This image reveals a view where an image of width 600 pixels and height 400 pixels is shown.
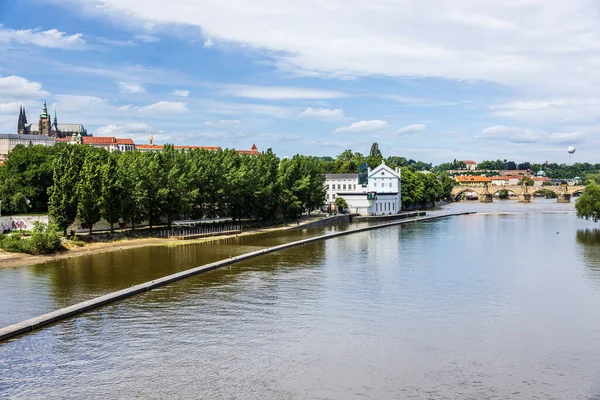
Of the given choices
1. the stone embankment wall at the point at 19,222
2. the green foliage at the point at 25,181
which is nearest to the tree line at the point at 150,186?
the green foliage at the point at 25,181

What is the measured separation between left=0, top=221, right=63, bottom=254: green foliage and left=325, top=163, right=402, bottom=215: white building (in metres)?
67.5

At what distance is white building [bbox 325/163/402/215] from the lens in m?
110

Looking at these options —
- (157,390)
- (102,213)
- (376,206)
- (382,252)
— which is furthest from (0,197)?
(376,206)

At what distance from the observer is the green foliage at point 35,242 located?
1832 inches

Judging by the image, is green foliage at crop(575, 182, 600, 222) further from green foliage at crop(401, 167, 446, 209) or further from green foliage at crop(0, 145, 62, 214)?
green foliage at crop(0, 145, 62, 214)

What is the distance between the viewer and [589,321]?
2823 centimetres

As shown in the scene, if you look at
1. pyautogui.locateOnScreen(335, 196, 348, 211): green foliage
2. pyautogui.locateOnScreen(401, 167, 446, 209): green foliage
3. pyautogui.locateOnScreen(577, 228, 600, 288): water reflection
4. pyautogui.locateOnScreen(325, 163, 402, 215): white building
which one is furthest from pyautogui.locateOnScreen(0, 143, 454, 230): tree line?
pyautogui.locateOnScreen(577, 228, 600, 288): water reflection

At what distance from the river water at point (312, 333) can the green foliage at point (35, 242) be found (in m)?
3.00

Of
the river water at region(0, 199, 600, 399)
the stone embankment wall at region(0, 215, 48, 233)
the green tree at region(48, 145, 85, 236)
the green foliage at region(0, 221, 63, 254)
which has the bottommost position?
the river water at region(0, 199, 600, 399)

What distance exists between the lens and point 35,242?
4678cm

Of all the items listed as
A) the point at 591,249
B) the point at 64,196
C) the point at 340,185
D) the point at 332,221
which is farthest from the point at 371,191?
the point at 64,196

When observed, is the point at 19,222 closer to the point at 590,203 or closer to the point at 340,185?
the point at 340,185

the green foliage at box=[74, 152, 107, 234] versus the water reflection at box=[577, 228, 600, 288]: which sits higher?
the green foliage at box=[74, 152, 107, 234]

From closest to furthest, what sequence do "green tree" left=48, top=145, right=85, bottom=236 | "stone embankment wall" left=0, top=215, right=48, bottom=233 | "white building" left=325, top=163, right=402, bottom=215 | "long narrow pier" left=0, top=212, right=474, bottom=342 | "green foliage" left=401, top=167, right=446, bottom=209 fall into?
"long narrow pier" left=0, top=212, right=474, bottom=342 < "green tree" left=48, top=145, right=85, bottom=236 < "stone embankment wall" left=0, top=215, right=48, bottom=233 < "white building" left=325, top=163, right=402, bottom=215 < "green foliage" left=401, top=167, right=446, bottom=209
